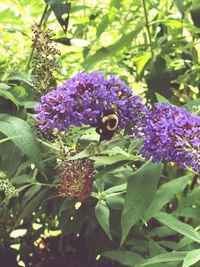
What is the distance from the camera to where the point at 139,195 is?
146 centimetres

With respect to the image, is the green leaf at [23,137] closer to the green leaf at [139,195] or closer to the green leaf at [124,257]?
the green leaf at [139,195]

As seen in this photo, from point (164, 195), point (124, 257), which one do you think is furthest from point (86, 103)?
point (124, 257)

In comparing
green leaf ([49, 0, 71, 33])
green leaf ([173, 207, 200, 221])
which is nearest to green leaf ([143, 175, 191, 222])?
green leaf ([173, 207, 200, 221])

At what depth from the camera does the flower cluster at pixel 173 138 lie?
1265 millimetres

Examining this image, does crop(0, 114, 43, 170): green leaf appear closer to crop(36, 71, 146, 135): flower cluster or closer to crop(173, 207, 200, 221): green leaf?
crop(36, 71, 146, 135): flower cluster

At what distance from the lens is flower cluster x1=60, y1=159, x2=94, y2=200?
1419 millimetres

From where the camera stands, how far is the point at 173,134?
130 cm

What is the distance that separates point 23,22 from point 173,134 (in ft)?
3.90

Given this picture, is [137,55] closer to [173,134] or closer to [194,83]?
[194,83]

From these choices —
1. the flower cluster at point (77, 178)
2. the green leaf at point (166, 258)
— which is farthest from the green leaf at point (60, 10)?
the green leaf at point (166, 258)

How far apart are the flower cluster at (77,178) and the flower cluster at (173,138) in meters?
0.16

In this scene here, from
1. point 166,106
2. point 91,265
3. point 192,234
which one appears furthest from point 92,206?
point 166,106

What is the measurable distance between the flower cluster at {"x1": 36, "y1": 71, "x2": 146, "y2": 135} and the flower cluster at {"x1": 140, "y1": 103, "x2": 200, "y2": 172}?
0.06 m

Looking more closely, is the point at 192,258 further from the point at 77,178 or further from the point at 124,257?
the point at 124,257
